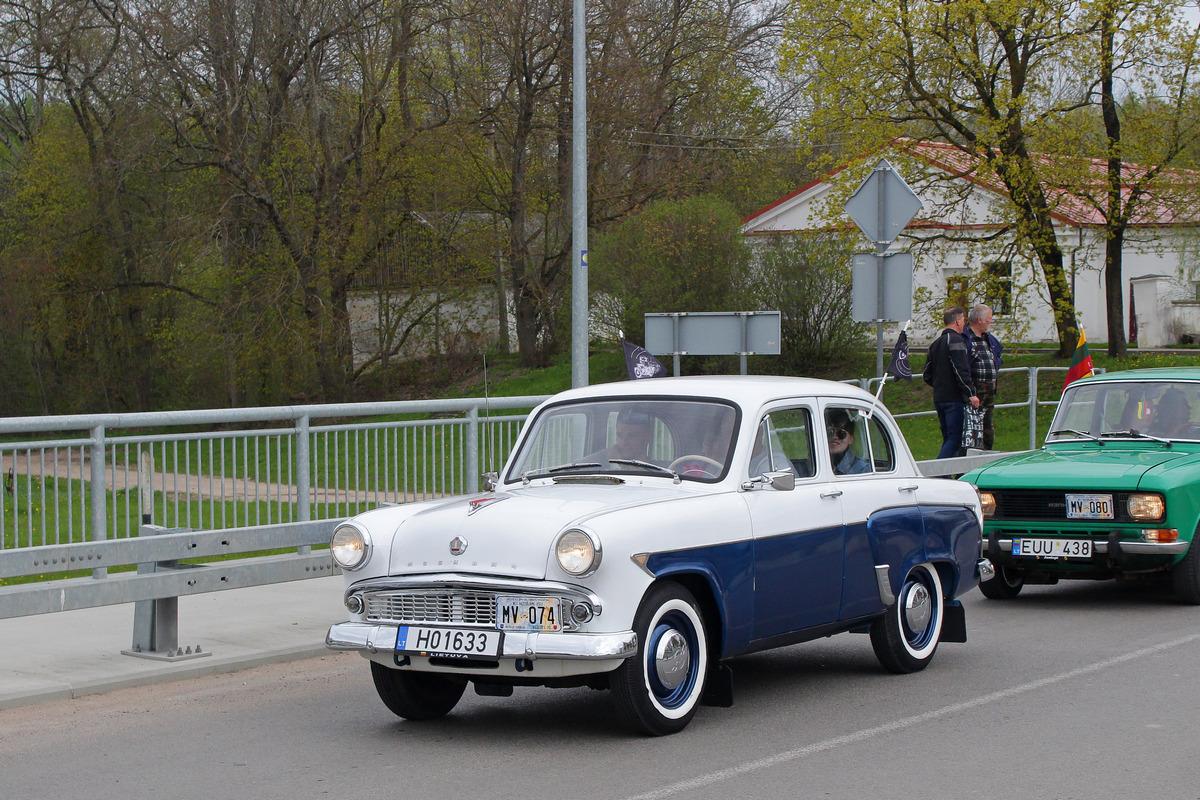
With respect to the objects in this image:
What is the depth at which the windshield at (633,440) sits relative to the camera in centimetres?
691

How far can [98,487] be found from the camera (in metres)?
8.25

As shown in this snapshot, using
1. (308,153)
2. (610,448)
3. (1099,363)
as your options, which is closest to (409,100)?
(308,153)

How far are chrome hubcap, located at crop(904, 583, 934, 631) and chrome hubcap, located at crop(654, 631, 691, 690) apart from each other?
2.03 metres

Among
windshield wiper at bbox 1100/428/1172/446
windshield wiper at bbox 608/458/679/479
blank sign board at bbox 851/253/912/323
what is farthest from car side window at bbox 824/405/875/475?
blank sign board at bbox 851/253/912/323

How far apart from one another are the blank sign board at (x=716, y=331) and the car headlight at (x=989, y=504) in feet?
19.1

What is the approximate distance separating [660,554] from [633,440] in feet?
3.60

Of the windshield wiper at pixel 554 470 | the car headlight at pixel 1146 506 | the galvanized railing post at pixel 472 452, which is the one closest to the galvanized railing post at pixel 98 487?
the windshield wiper at pixel 554 470

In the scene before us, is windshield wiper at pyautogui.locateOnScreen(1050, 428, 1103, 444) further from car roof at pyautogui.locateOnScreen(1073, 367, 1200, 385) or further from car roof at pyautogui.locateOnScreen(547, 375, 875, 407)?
car roof at pyautogui.locateOnScreen(547, 375, 875, 407)

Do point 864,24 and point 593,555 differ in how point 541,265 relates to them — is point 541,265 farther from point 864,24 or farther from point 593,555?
point 593,555

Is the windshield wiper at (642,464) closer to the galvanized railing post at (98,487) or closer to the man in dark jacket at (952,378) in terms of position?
the galvanized railing post at (98,487)

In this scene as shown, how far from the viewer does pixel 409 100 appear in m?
34.1

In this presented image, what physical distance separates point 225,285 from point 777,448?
97.6 ft

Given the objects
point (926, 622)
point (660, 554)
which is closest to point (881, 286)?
point (926, 622)

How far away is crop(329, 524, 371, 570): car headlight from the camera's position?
648 cm
